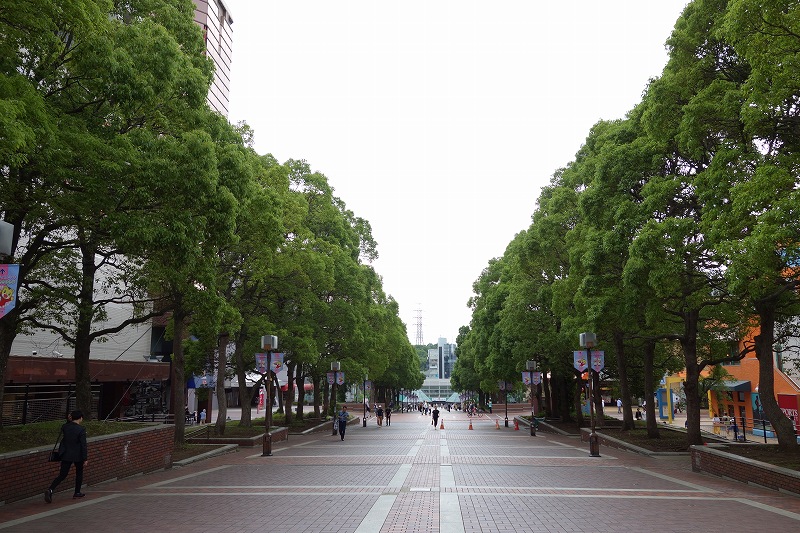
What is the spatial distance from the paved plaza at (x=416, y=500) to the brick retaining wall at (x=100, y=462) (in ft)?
0.77

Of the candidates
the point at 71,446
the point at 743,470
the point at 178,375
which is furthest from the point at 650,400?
the point at 71,446

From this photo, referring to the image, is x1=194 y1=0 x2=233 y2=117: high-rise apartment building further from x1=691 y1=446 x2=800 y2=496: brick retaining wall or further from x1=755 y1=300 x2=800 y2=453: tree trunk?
x1=691 y1=446 x2=800 y2=496: brick retaining wall

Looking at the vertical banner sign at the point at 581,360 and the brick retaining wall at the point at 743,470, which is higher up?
the vertical banner sign at the point at 581,360

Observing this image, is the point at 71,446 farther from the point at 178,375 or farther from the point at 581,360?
the point at 581,360

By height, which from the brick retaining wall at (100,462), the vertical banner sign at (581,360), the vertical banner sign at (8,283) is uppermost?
the vertical banner sign at (8,283)

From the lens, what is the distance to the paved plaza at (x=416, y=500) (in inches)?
348

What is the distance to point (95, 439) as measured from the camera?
12977 mm

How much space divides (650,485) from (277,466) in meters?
9.49

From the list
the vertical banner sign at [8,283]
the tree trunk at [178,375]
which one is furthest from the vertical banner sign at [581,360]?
the vertical banner sign at [8,283]

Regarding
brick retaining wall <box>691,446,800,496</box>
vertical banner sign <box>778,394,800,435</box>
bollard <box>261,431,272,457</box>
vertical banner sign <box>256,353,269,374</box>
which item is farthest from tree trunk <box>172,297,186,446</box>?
vertical banner sign <box>778,394,800,435</box>

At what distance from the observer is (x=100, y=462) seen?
13203 millimetres

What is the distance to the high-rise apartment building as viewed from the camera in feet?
233

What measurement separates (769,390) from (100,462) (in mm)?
16001

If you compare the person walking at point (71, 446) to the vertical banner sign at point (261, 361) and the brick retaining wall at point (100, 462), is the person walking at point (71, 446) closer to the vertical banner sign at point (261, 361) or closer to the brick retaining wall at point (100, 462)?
the brick retaining wall at point (100, 462)
